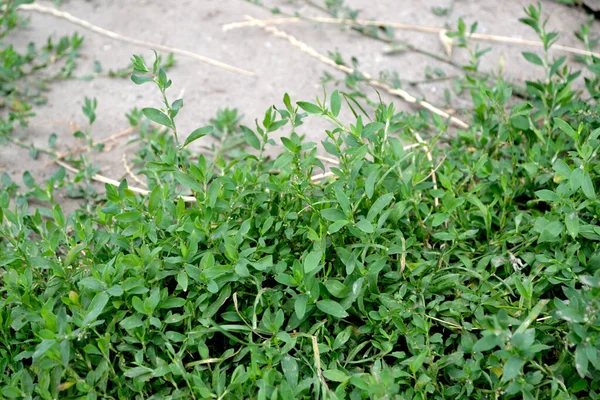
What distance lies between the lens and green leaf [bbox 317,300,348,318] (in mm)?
1987

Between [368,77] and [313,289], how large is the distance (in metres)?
1.81

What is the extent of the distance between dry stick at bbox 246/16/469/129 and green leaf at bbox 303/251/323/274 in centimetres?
125

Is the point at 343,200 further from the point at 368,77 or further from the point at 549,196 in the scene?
the point at 368,77

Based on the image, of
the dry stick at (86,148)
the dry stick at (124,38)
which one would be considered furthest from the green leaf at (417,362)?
the dry stick at (124,38)

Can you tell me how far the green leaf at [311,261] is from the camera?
1974 millimetres

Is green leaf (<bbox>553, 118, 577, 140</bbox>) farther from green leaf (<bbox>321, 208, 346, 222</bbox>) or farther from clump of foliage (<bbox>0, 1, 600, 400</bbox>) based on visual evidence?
green leaf (<bbox>321, 208, 346, 222</bbox>)

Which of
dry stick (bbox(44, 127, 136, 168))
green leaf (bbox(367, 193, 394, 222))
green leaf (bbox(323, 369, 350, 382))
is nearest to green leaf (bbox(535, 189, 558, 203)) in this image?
green leaf (bbox(367, 193, 394, 222))

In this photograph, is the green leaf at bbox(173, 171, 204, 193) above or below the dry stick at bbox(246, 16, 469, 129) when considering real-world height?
below

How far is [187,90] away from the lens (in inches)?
141

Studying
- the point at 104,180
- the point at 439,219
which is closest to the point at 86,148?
the point at 104,180

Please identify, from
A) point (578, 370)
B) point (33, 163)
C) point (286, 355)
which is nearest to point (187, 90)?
point (33, 163)

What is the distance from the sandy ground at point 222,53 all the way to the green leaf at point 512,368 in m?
1.77

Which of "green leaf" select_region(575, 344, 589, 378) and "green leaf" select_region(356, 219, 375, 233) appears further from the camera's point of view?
"green leaf" select_region(356, 219, 375, 233)

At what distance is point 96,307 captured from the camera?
1938 millimetres
